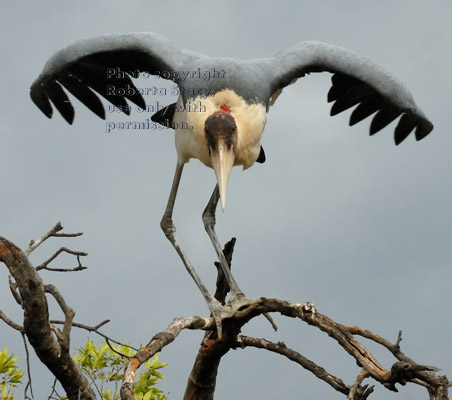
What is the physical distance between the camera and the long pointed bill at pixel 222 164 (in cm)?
661

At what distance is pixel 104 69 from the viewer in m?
7.88

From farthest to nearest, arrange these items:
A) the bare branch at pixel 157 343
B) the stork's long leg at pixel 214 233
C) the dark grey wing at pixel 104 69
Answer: the dark grey wing at pixel 104 69
the stork's long leg at pixel 214 233
the bare branch at pixel 157 343

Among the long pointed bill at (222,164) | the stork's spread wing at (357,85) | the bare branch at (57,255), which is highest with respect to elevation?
the stork's spread wing at (357,85)

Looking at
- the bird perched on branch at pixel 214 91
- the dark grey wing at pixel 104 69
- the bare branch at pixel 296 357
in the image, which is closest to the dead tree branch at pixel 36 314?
the bird perched on branch at pixel 214 91

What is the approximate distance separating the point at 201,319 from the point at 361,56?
2.97 metres

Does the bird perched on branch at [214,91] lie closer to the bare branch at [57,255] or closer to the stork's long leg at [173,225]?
the stork's long leg at [173,225]

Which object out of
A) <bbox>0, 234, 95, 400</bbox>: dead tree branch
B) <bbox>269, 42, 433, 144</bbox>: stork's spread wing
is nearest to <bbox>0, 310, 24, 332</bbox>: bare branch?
<bbox>0, 234, 95, 400</bbox>: dead tree branch

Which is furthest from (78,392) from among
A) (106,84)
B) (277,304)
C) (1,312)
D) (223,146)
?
(106,84)

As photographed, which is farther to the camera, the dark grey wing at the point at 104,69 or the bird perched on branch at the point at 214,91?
the dark grey wing at the point at 104,69

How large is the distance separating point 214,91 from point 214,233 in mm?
1324

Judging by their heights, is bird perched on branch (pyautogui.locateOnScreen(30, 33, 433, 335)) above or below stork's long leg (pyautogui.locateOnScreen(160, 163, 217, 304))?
above

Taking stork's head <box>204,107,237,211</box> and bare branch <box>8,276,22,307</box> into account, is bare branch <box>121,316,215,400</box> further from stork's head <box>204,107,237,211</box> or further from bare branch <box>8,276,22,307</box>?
stork's head <box>204,107,237,211</box>

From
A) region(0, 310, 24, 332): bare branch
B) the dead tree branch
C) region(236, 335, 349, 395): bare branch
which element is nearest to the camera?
the dead tree branch

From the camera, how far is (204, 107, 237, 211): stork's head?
6621mm
